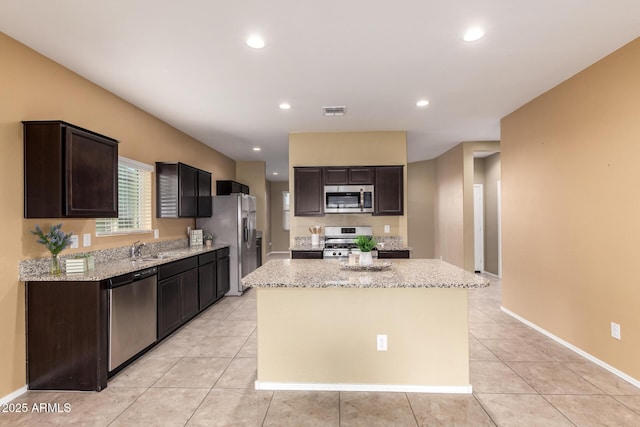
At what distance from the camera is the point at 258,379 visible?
2598mm

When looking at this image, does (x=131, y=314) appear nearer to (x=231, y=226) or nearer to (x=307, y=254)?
(x=307, y=254)

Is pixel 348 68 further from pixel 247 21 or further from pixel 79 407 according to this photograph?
pixel 79 407

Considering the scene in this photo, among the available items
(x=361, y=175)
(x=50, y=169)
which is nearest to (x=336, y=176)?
(x=361, y=175)

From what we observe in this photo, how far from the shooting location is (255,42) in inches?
101

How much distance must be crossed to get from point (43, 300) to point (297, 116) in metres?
3.29

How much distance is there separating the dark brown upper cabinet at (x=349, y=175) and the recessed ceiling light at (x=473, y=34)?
2.64 m

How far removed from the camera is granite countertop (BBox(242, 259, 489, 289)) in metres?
2.28

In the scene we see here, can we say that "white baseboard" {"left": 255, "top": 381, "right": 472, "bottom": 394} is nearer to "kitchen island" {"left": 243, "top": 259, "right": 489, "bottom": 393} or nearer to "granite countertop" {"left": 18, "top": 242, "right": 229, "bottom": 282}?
"kitchen island" {"left": 243, "top": 259, "right": 489, "bottom": 393}

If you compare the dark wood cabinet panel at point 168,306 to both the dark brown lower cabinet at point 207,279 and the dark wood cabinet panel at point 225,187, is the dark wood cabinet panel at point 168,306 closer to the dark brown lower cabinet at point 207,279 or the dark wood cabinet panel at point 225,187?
the dark brown lower cabinet at point 207,279

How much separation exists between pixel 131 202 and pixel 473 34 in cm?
398

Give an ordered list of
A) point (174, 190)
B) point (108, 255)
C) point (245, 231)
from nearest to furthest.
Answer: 1. point (108, 255)
2. point (174, 190)
3. point (245, 231)

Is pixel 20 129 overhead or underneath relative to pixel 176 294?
overhead

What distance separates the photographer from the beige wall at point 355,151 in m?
5.21

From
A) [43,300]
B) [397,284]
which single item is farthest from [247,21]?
[43,300]
